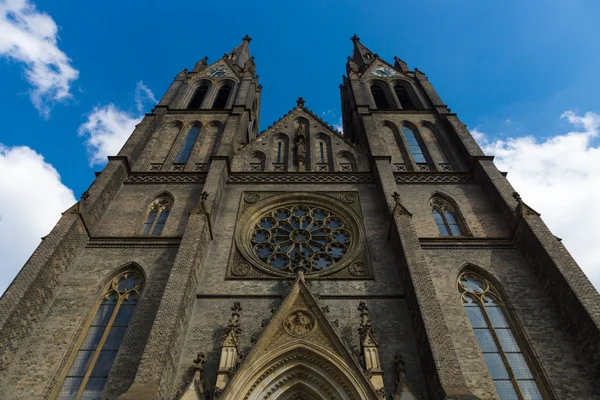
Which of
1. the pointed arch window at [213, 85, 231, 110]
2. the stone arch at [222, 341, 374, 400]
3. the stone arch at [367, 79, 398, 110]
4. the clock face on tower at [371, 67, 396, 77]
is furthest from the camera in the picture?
the clock face on tower at [371, 67, 396, 77]

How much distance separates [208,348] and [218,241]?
4.36 metres

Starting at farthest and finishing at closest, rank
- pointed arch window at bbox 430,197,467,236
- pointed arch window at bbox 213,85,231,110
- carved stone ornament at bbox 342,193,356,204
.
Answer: pointed arch window at bbox 213,85,231,110
carved stone ornament at bbox 342,193,356,204
pointed arch window at bbox 430,197,467,236

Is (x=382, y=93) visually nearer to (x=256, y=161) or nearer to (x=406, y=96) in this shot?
(x=406, y=96)

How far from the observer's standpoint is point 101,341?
1188cm

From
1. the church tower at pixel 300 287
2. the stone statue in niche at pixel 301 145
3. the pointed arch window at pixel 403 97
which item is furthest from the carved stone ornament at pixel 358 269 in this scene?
the pointed arch window at pixel 403 97

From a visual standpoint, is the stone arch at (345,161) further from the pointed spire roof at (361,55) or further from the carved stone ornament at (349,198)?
the pointed spire roof at (361,55)

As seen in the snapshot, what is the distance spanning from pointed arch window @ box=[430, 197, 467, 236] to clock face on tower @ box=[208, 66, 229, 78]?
17.9 m

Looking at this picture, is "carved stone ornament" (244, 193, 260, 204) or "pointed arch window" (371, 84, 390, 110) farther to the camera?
"pointed arch window" (371, 84, 390, 110)

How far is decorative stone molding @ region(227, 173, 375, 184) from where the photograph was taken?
18234 mm

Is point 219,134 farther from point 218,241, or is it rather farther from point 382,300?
point 382,300

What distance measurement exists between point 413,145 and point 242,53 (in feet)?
66.5

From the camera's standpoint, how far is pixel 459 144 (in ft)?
66.2

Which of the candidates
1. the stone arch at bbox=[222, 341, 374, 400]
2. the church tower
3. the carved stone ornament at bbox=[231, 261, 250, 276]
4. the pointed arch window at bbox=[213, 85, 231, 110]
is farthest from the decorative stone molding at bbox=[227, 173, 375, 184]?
the pointed arch window at bbox=[213, 85, 231, 110]

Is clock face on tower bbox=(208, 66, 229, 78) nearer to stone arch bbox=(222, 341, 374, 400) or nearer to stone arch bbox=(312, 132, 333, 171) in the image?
stone arch bbox=(312, 132, 333, 171)
